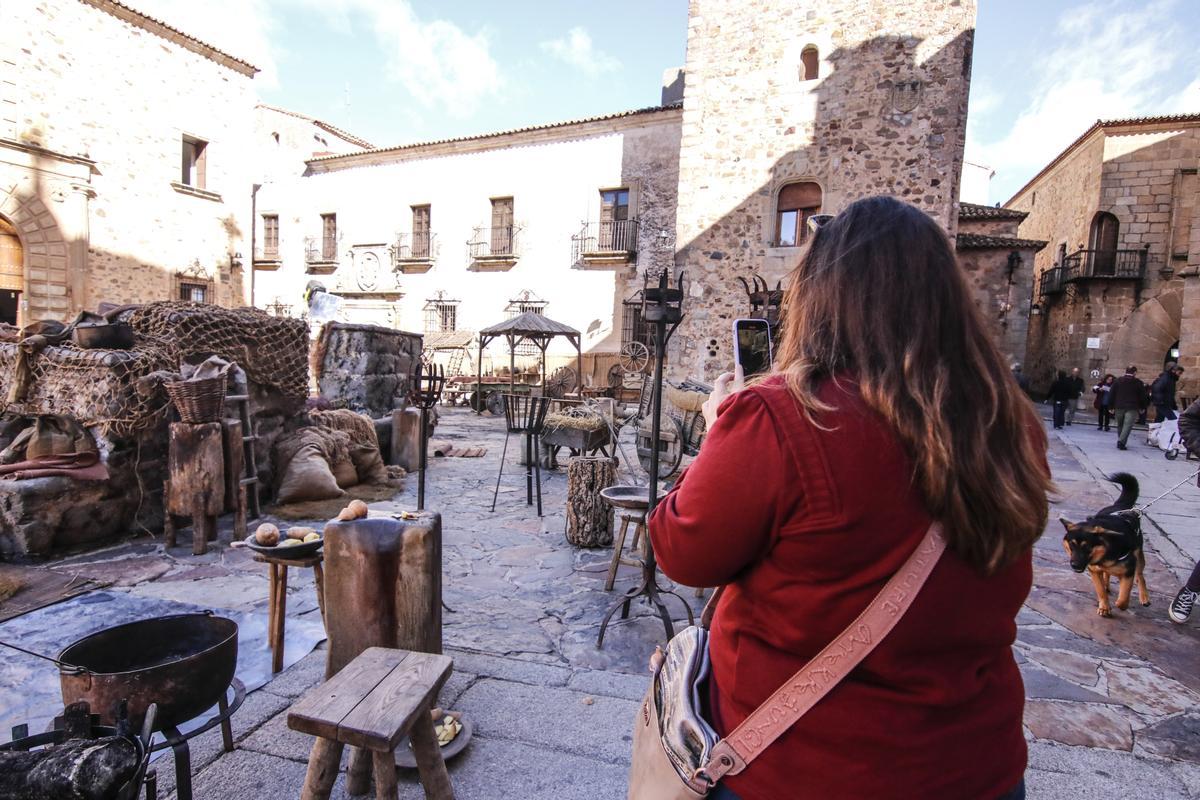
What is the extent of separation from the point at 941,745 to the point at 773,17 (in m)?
14.5

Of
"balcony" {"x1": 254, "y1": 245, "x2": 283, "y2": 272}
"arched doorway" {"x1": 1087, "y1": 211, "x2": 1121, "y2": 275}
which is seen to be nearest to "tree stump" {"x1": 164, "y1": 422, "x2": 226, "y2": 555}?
"balcony" {"x1": 254, "y1": 245, "x2": 283, "y2": 272}

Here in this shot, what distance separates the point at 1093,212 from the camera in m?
19.7

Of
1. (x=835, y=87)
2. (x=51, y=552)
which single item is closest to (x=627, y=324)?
(x=835, y=87)

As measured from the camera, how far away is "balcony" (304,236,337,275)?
23.4m

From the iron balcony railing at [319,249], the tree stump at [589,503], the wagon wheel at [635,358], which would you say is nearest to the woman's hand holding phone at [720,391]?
the tree stump at [589,503]

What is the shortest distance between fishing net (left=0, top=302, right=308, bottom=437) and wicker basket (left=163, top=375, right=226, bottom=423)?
1.12ft

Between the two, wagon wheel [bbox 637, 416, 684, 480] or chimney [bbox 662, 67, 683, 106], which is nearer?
wagon wheel [bbox 637, 416, 684, 480]

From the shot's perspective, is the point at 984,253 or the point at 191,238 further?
the point at 191,238

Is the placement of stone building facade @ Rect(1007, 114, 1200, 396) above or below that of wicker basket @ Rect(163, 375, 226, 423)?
above

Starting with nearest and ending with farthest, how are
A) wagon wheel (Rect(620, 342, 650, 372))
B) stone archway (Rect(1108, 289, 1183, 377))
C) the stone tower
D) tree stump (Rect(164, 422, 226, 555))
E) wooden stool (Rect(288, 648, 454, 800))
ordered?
wooden stool (Rect(288, 648, 454, 800)), tree stump (Rect(164, 422, 226, 555)), the stone tower, stone archway (Rect(1108, 289, 1183, 377)), wagon wheel (Rect(620, 342, 650, 372))

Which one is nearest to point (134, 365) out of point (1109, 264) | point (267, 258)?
point (267, 258)

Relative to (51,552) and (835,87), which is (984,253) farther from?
(51,552)

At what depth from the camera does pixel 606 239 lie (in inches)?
738

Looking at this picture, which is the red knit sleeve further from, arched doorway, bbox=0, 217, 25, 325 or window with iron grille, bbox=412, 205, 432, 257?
window with iron grille, bbox=412, 205, 432, 257
